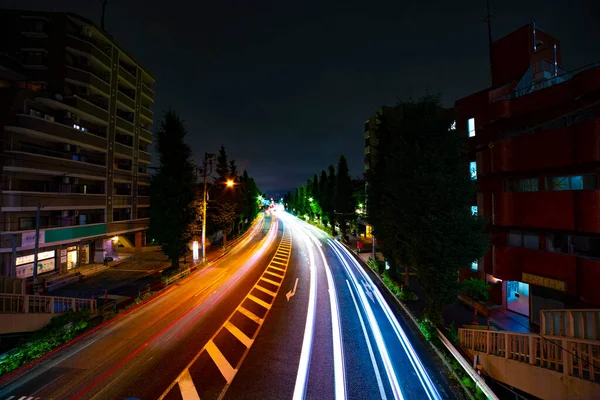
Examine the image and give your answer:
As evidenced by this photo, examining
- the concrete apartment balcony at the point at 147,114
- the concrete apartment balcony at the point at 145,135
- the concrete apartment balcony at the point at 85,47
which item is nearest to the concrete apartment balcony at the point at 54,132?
the concrete apartment balcony at the point at 145,135

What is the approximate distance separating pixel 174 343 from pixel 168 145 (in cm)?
1773

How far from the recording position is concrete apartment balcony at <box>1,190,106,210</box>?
2056 cm

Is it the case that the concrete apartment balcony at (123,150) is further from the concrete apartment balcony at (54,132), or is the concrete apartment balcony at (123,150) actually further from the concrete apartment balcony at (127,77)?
the concrete apartment balcony at (127,77)

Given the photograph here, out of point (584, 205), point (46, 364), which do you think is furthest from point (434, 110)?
point (46, 364)

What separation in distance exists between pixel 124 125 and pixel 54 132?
9.69 m

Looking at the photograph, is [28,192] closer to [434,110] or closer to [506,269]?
[434,110]

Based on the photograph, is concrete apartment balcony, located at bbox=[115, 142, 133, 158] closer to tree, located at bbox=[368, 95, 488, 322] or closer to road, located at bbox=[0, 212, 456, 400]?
road, located at bbox=[0, 212, 456, 400]

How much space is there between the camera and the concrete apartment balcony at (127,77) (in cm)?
3250

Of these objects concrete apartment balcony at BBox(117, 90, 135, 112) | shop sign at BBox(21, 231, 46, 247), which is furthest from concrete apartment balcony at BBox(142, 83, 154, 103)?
shop sign at BBox(21, 231, 46, 247)

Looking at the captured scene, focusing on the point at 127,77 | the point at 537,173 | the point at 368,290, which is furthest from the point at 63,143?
the point at 537,173

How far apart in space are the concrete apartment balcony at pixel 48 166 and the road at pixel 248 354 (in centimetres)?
1656

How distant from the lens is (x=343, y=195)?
42.9 m

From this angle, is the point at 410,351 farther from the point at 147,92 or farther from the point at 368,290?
the point at 147,92

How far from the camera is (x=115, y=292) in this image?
2000cm
